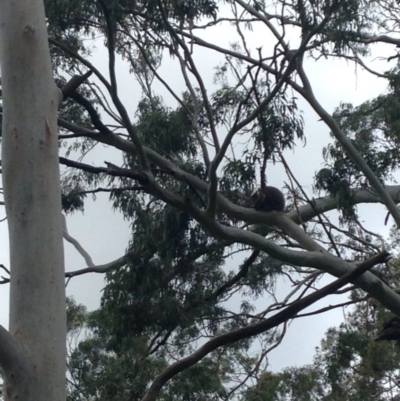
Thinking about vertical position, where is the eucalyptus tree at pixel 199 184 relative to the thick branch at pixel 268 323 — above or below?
above

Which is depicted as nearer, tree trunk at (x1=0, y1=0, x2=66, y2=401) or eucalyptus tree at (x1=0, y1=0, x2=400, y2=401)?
tree trunk at (x1=0, y1=0, x2=66, y2=401)

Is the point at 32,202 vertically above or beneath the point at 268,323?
beneath

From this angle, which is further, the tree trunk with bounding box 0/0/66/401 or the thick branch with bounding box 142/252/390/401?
the thick branch with bounding box 142/252/390/401

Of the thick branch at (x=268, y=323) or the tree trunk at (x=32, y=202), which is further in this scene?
the thick branch at (x=268, y=323)

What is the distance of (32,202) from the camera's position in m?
2.93

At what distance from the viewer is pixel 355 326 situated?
12656 mm

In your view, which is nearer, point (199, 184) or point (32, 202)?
point (32, 202)

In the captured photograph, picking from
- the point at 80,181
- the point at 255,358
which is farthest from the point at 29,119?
the point at 255,358

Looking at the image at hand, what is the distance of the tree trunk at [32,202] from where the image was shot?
272cm

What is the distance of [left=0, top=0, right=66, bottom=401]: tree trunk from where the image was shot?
272 centimetres

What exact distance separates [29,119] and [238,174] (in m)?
A: 4.86

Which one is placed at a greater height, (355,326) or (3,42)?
(355,326)

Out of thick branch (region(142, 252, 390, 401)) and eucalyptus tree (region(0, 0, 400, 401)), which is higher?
eucalyptus tree (region(0, 0, 400, 401))

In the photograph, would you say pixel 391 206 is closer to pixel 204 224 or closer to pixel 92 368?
pixel 204 224
